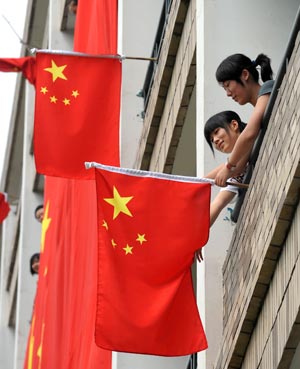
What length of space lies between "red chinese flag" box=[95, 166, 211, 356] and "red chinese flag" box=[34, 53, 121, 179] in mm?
4477

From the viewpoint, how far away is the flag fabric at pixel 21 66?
20583mm

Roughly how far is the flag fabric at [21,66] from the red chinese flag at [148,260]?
8057 mm

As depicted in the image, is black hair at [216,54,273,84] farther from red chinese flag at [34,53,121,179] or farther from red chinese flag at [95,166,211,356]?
red chinese flag at [34,53,121,179]

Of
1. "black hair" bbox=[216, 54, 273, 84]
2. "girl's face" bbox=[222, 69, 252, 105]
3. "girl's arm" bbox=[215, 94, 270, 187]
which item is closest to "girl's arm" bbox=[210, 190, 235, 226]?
"girl's arm" bbox=[215, 94, 270, 187]

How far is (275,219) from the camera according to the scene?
434 inches

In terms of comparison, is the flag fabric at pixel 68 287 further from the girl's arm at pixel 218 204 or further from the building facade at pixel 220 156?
the girl's arm at pixel 218 204

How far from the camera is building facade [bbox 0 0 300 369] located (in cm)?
1099

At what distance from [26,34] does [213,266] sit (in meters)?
23.0

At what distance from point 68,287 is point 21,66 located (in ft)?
10.4

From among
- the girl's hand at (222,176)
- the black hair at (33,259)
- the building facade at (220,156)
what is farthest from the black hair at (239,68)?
the black hair at (33,259)

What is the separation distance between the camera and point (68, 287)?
1998 cm

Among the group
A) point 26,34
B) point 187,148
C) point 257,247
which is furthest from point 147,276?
point 26,34

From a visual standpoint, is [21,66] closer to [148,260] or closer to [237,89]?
[237,89]

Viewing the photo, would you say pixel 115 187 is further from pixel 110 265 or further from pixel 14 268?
Answer: pixel 14 268
